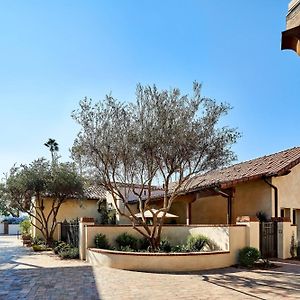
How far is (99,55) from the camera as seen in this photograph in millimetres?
14422

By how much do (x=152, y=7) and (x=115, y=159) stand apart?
6909mm

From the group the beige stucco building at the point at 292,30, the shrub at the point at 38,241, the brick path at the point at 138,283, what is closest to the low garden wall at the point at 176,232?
the brick path at the point at 138,283

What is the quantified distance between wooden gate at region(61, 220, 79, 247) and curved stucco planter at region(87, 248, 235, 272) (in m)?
4.70

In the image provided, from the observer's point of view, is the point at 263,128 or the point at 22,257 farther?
the point at 22,257

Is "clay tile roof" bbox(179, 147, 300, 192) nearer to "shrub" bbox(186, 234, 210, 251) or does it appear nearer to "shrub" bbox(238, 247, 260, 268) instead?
"shrub" bbox(186, 234, 210, 251)

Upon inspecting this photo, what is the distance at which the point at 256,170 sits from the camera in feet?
69.5

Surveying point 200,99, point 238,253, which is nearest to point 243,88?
point 200,99

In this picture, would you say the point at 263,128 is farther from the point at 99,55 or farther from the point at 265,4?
the point at 265,4

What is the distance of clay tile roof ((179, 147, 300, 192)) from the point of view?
63.3 feet

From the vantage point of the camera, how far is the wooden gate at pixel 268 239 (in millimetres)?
17500

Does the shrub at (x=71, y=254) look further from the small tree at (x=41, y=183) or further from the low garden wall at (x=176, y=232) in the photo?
the small tree at (x=41, y=183)

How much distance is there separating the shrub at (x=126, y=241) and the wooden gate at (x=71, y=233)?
2873 mm

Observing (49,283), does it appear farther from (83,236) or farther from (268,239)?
(268,239)

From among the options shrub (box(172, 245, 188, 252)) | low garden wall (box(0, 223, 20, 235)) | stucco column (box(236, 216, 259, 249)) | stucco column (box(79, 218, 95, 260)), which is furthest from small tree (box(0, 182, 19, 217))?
low garden wall (box(0, 223, 20, 235))
